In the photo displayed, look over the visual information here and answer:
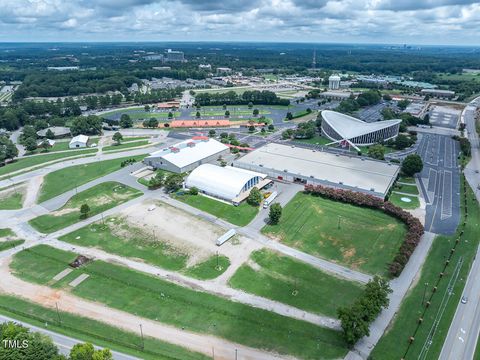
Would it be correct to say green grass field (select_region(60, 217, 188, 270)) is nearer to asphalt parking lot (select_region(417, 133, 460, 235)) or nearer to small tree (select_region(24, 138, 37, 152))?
asphalt parking lot (select_region(417, 133, 460, 235))

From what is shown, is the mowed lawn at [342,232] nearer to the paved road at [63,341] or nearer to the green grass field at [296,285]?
the green grass field at [296,285]

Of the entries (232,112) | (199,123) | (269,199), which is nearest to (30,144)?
(199,123)

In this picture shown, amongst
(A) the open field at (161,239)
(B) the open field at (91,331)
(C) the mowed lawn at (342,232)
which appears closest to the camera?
(B) the open field at (91,331)

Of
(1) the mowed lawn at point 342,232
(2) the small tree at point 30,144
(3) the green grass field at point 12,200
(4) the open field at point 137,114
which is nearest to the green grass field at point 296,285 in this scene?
(1) the mowed lawn at point 342,232

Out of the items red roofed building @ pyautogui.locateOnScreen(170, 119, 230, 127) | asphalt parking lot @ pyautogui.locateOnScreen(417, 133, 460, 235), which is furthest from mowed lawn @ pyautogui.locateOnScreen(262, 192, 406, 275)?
red roofed building @ pyautogui.locateOnScreen(170, 119, 230, 127)

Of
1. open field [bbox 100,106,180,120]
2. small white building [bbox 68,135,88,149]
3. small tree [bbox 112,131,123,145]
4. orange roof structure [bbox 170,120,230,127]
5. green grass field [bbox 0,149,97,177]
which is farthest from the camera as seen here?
open field [bbox 100,106,180,120]

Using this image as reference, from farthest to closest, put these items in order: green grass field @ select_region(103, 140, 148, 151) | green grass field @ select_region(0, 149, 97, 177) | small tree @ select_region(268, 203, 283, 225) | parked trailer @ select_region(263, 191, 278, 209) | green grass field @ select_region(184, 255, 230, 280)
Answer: green grass field @ select_region(103, 140, 148, 151) < green grass field @ select_region(0, 149, 97, 177) < parked trailer @ select_region(263, 191, 278, 209) < small tree @ select_region(268, 203, 283, 225) < green grass field @ select_region(184, 255, 230, 280)

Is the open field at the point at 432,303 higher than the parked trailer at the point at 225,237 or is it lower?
lower
